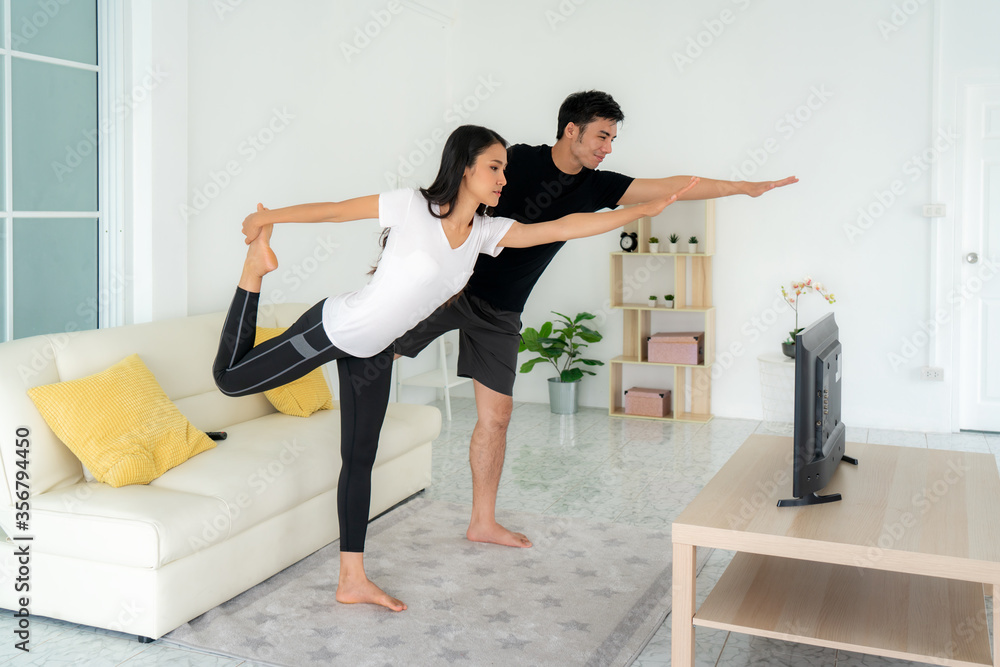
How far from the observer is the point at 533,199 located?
9.48ft

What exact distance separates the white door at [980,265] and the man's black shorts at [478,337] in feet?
10.2

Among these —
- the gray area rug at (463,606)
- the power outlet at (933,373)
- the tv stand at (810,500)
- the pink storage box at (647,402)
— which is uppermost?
the power outlet at (933,373)

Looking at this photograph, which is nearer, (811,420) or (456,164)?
(811,420)

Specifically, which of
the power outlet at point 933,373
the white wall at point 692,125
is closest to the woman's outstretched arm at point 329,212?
the white wall at point 692,125

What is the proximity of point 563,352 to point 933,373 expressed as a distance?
84.7 inches

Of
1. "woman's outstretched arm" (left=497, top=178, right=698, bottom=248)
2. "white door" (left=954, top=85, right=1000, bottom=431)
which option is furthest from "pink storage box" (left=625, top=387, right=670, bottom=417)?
"woman's outstretched arm" (left=497, top=178, right=698, bottom=248)

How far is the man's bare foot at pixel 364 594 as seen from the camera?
2.50m

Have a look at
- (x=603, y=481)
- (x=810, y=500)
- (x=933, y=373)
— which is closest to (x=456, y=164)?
(x=810, y=500)

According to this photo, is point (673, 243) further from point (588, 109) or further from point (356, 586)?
point (356, 586)

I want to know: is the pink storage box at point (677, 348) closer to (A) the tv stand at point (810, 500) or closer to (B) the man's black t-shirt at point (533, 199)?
(B) the man's black t-shirt at point (533, 199)

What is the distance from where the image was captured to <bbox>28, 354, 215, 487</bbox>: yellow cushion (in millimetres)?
2424

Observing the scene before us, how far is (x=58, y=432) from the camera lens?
2424 mm

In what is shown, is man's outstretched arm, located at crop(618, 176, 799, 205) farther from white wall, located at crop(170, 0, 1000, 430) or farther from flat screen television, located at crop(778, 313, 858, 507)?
white wall, located at crop(170, 0, 1000, 430)

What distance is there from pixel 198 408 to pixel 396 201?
1.21 metres
